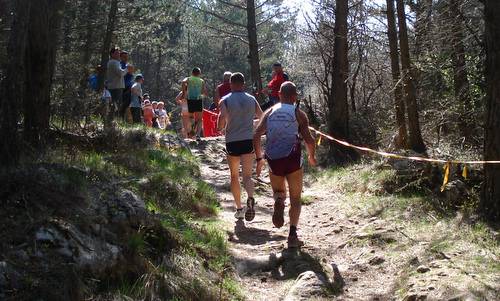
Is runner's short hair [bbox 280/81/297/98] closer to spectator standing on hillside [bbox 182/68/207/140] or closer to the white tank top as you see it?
the white tank top

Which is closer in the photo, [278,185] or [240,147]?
[278,185]

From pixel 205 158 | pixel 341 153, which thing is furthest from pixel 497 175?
pixel 205 158

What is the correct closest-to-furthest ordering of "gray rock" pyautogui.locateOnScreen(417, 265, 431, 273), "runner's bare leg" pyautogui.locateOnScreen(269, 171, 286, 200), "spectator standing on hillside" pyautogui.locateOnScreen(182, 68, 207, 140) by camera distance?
"gray rock" pyautogui.locateOnScreen(417, 265, 431, 273) → "runner's bare leg" pyautogui.locateOnScreen(269, 171, 286, 200) → "spectator standing on hillside" pyautogui.locateOnScreen(182, 68, 207, 140)

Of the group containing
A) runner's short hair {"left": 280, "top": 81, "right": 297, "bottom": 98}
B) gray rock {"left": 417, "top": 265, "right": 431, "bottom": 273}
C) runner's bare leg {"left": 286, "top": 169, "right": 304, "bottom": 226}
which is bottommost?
gray rock {"left": 417, "top": 265, "right": 431, "bottom": 273}

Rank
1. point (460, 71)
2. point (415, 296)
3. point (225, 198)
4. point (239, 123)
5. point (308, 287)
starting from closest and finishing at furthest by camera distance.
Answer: point (415, 296) < point (308, 287) < point (239, 123) < point (225, 198) < point (460, 71)

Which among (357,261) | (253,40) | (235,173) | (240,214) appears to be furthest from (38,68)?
(253,40)

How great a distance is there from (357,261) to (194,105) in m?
8.23

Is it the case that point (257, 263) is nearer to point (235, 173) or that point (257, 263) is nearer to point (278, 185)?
point (278, 185)

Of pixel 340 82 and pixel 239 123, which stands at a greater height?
pixel 340 82

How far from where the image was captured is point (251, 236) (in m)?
6.98

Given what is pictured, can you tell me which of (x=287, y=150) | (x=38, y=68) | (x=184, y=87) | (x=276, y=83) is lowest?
(x=287, y=150)

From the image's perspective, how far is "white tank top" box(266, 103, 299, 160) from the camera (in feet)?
20.1

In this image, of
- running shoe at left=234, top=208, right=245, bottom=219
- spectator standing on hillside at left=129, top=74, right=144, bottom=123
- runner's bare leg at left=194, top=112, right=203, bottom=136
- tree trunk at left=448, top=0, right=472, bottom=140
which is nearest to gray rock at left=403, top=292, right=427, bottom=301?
running shoe at left=234, top=208, right=245, bottom=219

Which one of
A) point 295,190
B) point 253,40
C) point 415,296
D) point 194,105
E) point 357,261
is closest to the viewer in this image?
point 415,296
